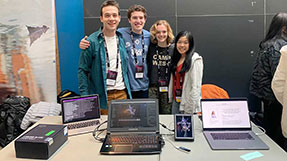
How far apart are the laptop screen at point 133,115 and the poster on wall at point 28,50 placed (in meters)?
2.09

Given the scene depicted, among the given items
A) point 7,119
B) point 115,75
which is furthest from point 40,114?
point 115,75

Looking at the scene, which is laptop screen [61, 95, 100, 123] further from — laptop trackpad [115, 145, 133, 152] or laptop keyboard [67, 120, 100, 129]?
laptop trackpad [115, 145, 133, 152]

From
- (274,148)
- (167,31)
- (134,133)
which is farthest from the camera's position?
(167,31)

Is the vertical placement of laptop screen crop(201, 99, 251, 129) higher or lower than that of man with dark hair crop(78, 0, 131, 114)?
lower

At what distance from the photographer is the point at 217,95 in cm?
309

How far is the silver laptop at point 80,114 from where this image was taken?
179 cm

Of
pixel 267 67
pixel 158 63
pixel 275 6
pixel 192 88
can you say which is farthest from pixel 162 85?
pixel 275 6

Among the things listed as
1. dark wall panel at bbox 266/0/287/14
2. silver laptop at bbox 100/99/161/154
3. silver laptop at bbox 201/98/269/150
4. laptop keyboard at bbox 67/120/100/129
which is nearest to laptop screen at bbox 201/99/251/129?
silver laptop at bbox 201/98/269/150

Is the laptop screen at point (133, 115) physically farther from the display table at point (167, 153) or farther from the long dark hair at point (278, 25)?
the long dark hair at point (278, 25)

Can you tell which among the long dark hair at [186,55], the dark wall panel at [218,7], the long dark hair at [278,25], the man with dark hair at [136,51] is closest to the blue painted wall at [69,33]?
the man with dark hair at [136,51]

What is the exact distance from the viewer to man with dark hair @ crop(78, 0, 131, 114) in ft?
7.78

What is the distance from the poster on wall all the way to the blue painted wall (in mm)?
98

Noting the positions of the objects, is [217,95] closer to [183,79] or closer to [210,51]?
[210,51]

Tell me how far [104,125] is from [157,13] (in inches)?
70.4
